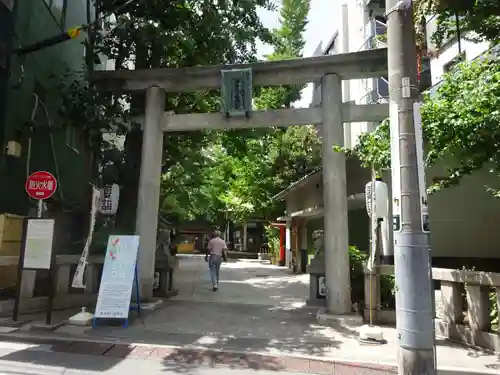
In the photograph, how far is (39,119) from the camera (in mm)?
11961

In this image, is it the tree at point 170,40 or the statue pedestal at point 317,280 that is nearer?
the statue pedestal at point 317,280

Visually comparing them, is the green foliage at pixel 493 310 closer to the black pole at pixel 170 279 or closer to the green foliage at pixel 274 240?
the black pole at pixel 170 279

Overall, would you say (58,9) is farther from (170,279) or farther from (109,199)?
(170,279)

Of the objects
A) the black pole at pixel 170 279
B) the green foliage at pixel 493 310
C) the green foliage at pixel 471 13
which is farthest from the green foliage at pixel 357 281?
the green foliage at pixel 471 13

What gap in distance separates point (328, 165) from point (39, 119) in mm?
8201

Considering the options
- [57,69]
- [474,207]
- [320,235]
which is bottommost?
[320,235]

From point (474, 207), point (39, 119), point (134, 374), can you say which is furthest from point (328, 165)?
point (39, 119)

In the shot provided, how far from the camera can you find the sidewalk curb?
5.87 m

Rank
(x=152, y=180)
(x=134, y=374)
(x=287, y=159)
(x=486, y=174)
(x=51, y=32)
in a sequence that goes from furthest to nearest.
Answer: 1. (x=287, y=159)
2. (x=51, y=32)
3. (x=486, y=174)
4. (x=152, y=180)
5. (x=134, y=374)

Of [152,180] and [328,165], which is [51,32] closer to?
[152,180]

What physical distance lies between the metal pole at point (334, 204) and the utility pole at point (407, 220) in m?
3.82

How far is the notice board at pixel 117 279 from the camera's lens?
26.5 feet

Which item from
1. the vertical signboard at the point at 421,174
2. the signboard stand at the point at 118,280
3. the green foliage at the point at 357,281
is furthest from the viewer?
the green foliage at the point at 357,281

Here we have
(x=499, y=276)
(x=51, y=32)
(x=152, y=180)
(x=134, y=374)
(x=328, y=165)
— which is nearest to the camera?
(x=134, y=374)
